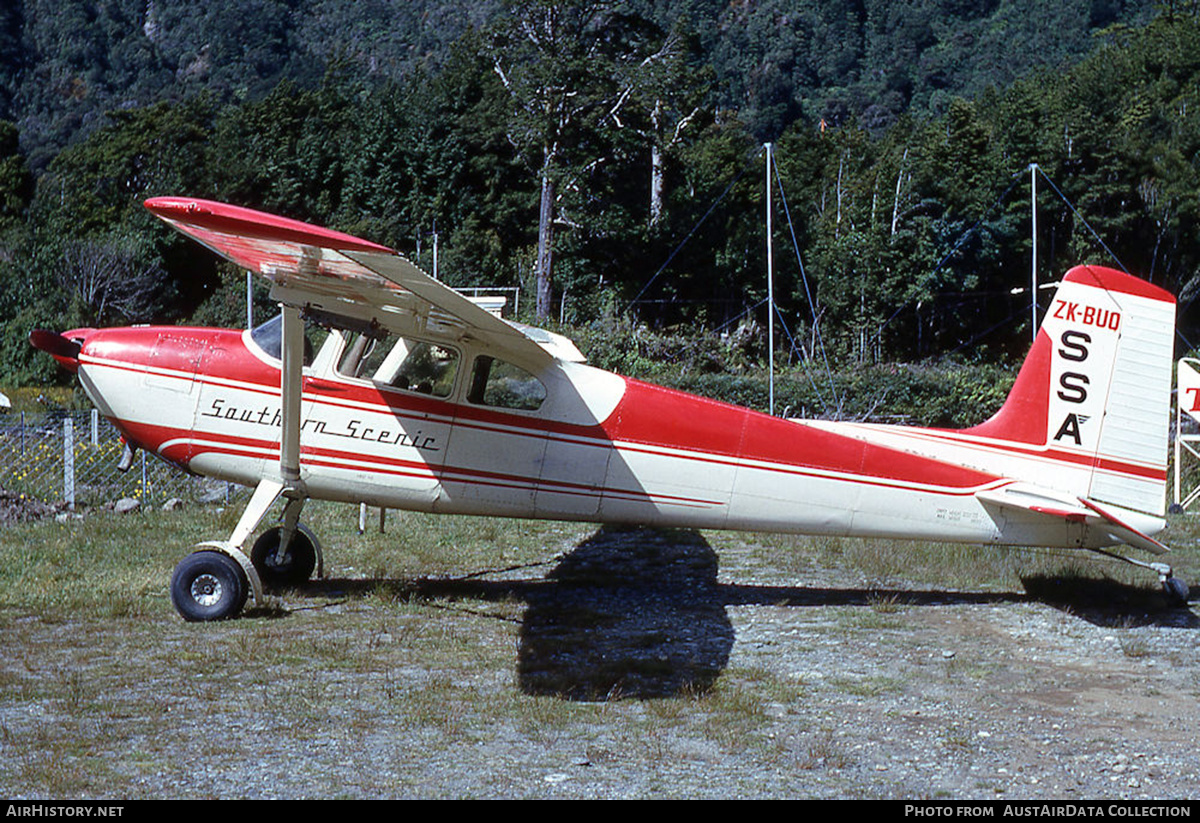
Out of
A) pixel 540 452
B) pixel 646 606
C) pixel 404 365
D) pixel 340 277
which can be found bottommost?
pixel 646 606

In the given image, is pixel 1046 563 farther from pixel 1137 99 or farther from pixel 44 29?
pixel 44 29

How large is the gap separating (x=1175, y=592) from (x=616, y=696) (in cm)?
491

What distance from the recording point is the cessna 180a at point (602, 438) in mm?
8867

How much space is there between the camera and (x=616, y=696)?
6746 mm

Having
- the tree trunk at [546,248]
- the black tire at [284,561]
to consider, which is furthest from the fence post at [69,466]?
the tree trunk at [546,248]

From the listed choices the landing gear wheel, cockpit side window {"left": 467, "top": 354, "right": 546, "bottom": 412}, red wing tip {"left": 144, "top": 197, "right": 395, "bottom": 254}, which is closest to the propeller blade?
red wing tip {"left": 144, "top": 197, "right": 395, "bottom": 254}

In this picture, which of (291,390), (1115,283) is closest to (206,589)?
(291,390)

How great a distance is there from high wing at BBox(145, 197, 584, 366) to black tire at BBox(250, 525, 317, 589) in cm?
213

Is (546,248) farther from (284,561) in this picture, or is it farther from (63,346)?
(63,346)

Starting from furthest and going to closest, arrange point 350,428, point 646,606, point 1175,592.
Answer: point 646,606 < point 1175,592 < point 350,428

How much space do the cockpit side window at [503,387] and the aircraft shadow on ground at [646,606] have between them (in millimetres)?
1595

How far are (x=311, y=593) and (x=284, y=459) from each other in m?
1.37

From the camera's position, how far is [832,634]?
8.39m

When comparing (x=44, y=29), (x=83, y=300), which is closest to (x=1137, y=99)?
(x=83, y=300)
